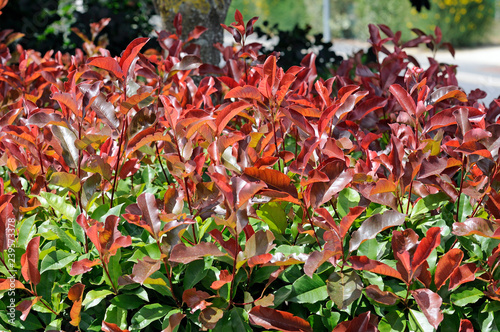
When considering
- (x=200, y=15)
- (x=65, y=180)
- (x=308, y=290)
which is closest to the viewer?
(x=308, y=290)

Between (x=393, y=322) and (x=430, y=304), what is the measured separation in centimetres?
10

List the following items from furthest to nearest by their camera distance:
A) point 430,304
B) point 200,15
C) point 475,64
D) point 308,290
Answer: point 475,64
point 200,15
point 308,290
point 430,304

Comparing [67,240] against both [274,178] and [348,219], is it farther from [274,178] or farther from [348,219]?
[348,219]

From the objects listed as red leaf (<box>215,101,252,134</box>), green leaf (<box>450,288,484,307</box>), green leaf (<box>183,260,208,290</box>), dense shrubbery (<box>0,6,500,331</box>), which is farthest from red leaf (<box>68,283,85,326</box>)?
green leaf (<box>450,288,484,307</box>)

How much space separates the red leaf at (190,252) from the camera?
1.09m

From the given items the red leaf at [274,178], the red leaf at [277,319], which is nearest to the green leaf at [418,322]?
the red leaf at [277,319]

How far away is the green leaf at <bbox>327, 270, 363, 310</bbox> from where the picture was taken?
3.66 ft

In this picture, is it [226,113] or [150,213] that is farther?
[226,113]

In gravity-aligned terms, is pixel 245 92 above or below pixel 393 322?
above

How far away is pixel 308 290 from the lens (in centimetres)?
118

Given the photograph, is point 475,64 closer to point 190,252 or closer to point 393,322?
point 393,322

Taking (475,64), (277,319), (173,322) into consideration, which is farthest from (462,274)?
(475,64)

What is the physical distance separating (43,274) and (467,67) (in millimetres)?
10950

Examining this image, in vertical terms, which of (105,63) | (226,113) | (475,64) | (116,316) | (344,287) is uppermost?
(105,63)
